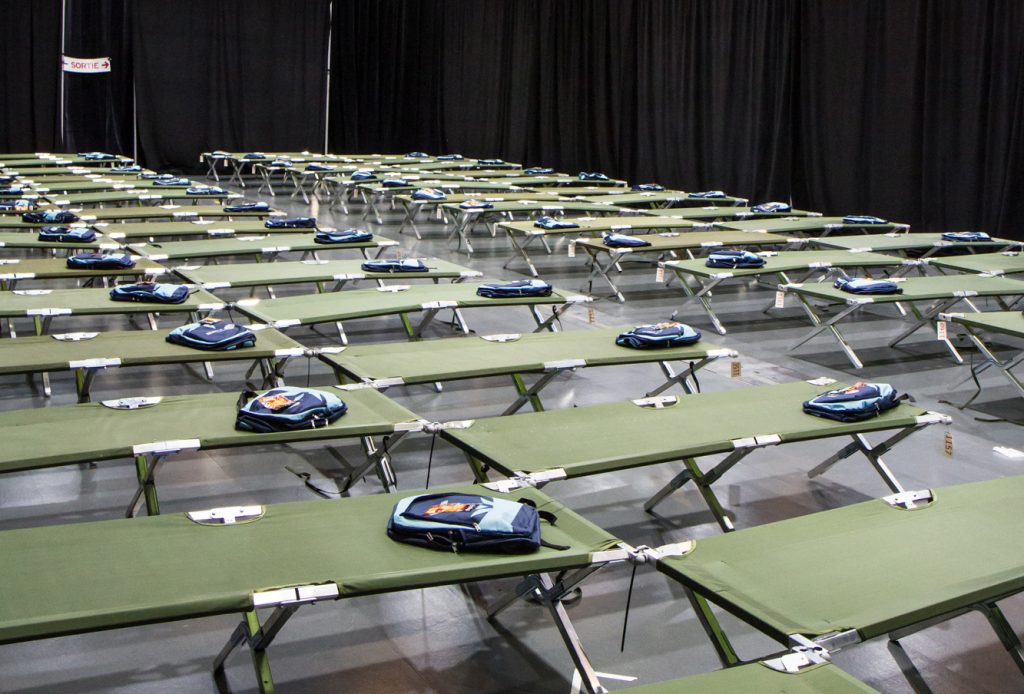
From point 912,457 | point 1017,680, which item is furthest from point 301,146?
point 1017,680

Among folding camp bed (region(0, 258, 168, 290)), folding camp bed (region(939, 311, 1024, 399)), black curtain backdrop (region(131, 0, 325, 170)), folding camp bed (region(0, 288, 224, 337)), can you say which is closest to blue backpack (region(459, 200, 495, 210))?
folding camp bed (region(0, 258, 168, 290))

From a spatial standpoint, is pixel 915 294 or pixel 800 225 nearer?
pixel 915 294

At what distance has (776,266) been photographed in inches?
270

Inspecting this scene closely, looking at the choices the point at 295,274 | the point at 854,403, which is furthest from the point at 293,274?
the point at 854,403

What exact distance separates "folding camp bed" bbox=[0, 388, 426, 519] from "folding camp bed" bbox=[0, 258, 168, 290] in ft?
8.03

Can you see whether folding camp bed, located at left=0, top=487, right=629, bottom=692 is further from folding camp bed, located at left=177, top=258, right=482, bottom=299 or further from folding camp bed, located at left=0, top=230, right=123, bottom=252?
folding camp bed, located at left=0, top=230, right=123, bottom=252

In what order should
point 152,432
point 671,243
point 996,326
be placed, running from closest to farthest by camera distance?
point 152,432, point 996,326, point 671,243

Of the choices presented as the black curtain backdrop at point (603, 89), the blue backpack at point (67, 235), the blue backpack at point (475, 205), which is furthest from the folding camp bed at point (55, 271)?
the black curtain backdrop at point (603, 89)

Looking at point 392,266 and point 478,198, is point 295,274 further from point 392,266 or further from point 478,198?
point 478,198

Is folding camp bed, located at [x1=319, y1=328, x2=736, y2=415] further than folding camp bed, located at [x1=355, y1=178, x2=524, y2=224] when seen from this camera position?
No

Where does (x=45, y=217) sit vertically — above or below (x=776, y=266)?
above

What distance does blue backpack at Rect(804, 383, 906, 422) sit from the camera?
12.1 ft

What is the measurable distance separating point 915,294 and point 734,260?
119cm

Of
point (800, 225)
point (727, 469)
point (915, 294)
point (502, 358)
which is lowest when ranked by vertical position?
point (727, 469)
